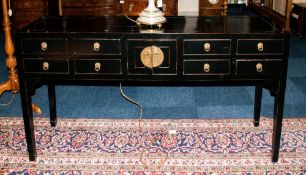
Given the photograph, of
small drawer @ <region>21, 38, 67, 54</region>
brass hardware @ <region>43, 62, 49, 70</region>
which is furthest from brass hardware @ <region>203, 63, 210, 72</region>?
brass hardware @ <region>43, 62, 49, 70</region>


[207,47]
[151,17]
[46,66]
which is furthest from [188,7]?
[46,66]

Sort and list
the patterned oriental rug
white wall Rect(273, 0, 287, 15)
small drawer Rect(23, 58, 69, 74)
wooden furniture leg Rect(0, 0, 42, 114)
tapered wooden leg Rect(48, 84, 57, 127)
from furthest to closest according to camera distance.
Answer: white wall Rect(273, 0, 287, 15) → wooden furniture leg Rect(0, 0, 42, 114) → tapered wooden leg Rect(48, 84, 57, 127) → the patterned oriental rug → small drawer Rect(23, 58, 69, 74)

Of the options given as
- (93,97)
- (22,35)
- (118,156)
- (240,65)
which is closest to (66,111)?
(93,97)

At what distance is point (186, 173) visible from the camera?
9.57 feet

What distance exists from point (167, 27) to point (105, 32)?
0.46 metres

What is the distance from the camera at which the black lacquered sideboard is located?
108 inches

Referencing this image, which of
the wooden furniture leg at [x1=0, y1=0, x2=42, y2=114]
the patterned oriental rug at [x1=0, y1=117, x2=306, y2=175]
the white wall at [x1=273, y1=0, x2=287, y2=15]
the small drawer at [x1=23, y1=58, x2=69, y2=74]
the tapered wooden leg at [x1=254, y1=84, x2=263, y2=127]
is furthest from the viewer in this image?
the white wall at [x1=273, y1=0, x2=287, y2=15]

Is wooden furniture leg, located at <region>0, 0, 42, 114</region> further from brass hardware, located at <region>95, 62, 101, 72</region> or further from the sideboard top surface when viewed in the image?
brass hardware, located at <region>95, 62, 101, 72</region>

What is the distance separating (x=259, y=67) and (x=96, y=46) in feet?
3.67

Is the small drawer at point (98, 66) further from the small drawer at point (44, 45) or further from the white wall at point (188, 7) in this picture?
the white wall at point (188, 7)

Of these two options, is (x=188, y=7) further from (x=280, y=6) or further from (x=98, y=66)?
(x=98, y=66)

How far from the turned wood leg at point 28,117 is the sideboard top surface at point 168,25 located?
1.42 feet

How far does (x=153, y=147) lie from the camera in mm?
3277

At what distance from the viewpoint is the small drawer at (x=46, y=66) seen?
9.29 ft
